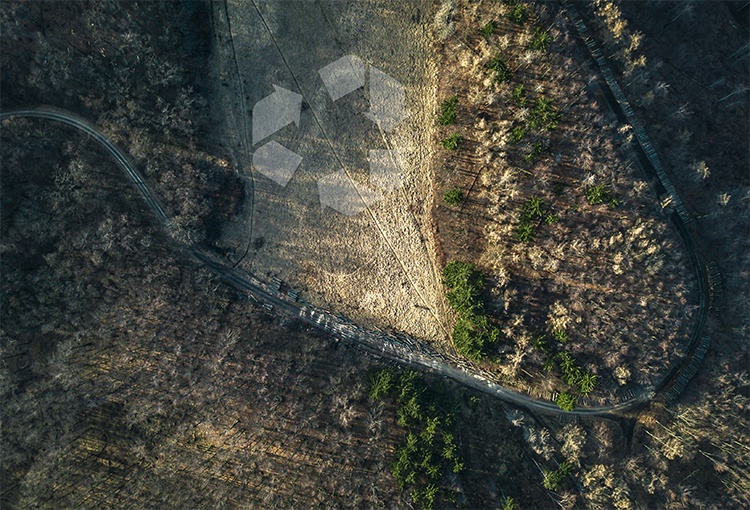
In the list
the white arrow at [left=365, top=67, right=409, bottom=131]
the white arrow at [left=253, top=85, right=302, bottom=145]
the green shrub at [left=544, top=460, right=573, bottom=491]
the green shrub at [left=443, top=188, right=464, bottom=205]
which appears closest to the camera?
the green shrub at [left=544, top=460, right=573, bottom=491]

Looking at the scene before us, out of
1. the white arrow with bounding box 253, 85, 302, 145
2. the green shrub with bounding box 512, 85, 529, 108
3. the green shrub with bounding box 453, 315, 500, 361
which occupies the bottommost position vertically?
the green shrub with bounding box 453, 315, 500, 361

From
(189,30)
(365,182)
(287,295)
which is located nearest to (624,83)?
(365,182)

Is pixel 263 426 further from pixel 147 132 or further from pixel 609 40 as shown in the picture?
pixel 609 40

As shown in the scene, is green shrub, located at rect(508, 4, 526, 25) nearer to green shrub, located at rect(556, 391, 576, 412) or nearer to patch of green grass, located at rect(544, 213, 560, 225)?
patch of green grass, located at rect(544, 213, 560, 225)

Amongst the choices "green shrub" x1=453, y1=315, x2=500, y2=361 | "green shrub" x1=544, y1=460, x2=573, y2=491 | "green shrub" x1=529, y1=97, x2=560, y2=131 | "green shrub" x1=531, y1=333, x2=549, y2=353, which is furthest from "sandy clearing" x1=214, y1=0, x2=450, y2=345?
"green shrub" x1=544, y1=460, x2=573, y2=491

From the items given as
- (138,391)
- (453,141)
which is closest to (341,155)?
(453,141)

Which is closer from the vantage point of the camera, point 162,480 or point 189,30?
point 162,480

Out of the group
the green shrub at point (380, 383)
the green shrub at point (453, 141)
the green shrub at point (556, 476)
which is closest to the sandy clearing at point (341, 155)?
the green shrub at point (453, 141)

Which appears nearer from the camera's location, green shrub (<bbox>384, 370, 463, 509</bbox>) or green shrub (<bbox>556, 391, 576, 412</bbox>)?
green shrub (<bbox>384, 370, 463, 509</bbox>)

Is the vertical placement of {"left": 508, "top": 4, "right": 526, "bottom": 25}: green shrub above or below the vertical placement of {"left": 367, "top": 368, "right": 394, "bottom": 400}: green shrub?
above
